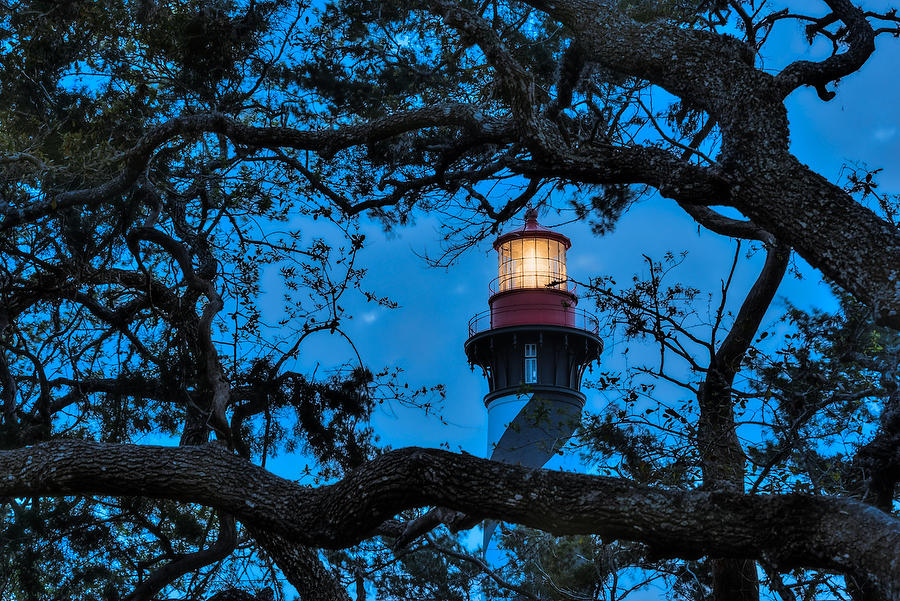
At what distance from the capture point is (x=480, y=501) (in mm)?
3473

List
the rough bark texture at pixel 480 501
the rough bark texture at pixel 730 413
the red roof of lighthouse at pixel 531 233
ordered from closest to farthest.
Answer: the rough bark texture at pixel 480 501 → the rough bark texture at pixel 730 413 → the red roof of lighthouse at pixel 531 233

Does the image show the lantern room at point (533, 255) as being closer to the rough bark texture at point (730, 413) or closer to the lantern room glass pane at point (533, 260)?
the lantern room glass pane at point (533, 260)

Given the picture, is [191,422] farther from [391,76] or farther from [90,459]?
[391,76]

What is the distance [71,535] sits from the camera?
5.88 metres

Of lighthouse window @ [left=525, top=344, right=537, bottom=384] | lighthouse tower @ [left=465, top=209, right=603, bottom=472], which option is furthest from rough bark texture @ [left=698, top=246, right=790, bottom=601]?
lighthouse window @ [left=525, top=344, right=537, bottom=384]

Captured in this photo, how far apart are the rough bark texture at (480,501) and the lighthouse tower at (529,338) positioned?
455 inches

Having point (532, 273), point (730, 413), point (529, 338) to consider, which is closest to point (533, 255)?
point (532, 273)

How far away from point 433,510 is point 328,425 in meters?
0.88

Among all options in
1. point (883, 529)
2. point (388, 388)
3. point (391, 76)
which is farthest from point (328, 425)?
point (883, 529)

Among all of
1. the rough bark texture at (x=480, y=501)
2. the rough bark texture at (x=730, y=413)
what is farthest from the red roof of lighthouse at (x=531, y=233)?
the rough bark texture at (x=480, y=501)

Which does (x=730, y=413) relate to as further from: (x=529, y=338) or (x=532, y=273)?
(x=529, y=338)

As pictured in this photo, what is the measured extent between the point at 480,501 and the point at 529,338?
12.8 meters

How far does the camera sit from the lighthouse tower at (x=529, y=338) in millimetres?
15727

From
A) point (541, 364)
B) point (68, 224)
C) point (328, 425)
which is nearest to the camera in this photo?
point (68, 224)
